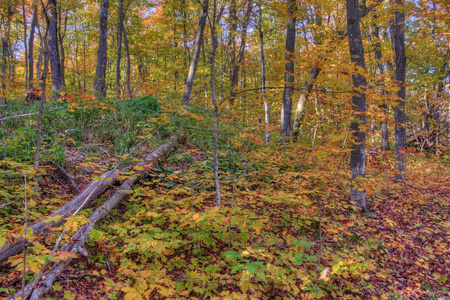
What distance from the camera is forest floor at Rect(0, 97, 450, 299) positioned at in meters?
2.32

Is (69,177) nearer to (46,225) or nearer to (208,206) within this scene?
(46,225)

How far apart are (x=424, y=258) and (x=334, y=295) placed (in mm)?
2321

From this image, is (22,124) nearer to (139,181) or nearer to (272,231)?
(139,181)

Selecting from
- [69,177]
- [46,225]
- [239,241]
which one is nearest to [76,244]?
[46,225]

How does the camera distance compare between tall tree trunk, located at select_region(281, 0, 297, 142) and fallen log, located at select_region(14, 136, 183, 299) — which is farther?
tall tree trunk, located at select_region(281, 0, 297, 142)

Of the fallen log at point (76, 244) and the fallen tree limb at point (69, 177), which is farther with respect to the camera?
the fallen tree limb at point (69, 177)

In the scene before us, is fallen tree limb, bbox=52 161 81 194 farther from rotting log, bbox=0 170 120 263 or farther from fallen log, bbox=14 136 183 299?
fallen log, bbox=14 136 183 299

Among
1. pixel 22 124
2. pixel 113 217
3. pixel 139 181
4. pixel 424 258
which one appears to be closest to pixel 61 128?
pixel 22 124

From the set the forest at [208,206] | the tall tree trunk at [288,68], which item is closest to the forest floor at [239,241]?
the forest at [208,206]

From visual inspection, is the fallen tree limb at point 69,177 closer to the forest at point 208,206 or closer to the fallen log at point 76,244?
the forest at point 208,206

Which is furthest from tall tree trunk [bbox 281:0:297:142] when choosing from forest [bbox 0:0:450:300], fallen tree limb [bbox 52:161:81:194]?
fallen tree limb [bbox 52:161:81:194]

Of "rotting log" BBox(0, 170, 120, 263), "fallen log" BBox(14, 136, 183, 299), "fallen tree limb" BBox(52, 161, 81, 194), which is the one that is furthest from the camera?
"fallen tree limb" BBox(52, 161, 81, 194)

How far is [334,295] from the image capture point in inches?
109

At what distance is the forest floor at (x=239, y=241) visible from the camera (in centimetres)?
232
